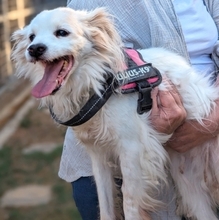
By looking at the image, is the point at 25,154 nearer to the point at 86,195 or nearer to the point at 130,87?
the point at 86,195

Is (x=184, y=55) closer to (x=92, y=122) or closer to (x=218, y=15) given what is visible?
(x=218, y=15)

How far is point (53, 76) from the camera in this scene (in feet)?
8.16

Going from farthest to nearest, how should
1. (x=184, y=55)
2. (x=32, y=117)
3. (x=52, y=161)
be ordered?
(x=32, y=117), (x=52, y=161), (x=184, y=55)

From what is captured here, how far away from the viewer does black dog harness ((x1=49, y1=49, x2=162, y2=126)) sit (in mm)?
2543

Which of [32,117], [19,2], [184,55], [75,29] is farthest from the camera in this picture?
[19,2]

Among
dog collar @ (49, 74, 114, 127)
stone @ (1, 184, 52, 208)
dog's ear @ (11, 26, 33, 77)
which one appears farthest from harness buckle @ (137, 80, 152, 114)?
stone @ (1, 184, 52, 208)

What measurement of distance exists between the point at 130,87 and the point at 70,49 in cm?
28

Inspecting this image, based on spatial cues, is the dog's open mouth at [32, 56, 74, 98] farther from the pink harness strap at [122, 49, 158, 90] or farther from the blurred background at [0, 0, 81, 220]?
the blurred background at [0, 0, 81, 220]

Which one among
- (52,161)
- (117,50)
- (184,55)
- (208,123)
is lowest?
(52,161)

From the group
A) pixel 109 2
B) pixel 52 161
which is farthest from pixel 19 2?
pixel 109 2

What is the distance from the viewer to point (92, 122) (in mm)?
2611

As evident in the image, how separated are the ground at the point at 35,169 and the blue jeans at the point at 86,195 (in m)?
1.14

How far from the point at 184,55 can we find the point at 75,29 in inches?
20.1

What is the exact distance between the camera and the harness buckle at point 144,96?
2.55 metres
